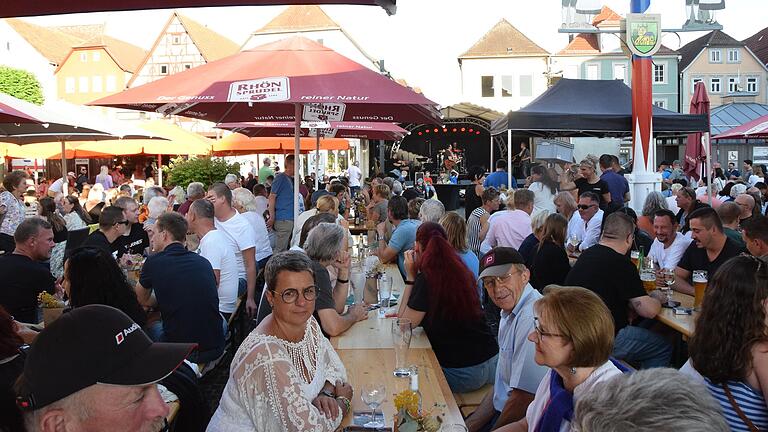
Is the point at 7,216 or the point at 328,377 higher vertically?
the point at 7,216

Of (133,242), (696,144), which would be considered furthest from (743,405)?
(696,144)

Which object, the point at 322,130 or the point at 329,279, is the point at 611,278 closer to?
the point at 329,279

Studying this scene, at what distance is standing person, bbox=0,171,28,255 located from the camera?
7.94 m

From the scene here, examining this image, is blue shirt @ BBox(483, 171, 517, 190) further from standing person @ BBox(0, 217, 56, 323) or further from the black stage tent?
standing person @ BBox(0, 217, 56, 323)

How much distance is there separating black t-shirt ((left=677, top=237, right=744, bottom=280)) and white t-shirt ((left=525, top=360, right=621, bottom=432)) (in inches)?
123

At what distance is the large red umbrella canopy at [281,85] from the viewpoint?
18.4ft

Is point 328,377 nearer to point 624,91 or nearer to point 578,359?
point 578,359

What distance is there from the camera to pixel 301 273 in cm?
319

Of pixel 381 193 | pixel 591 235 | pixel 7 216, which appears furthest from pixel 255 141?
pixel 591 235

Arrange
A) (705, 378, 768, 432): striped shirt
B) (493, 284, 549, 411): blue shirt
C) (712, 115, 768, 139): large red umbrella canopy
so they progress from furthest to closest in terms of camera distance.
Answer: (712, 115, 768, 139): large red umbrella canopy, (493, 284, 549, 411): blue shirt, (705, 378, 768, 432): striped shirt

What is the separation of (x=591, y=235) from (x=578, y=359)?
5339 mm

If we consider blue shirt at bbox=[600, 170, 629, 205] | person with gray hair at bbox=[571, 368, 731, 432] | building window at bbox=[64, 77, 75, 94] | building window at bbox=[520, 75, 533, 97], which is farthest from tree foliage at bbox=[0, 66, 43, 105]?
person with gray hair at bbox=[571, 368, 731, 432]

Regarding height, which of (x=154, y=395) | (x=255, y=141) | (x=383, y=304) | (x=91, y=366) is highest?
(x=255, y=141)

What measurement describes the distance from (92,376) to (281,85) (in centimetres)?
417
